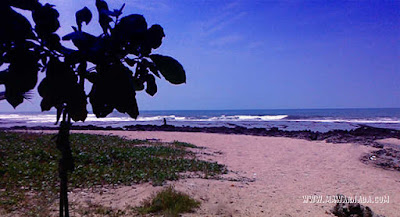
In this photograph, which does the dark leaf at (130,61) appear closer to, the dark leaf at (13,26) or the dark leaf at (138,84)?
the dark leaf at (138,84)

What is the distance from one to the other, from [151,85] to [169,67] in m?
0.28

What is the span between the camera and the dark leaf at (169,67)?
142cm

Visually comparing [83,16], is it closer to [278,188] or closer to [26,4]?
[26,4]

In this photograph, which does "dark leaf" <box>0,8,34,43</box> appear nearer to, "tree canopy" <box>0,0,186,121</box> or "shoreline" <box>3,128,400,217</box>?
"tree canopy" <box>0,0,186,121</box>

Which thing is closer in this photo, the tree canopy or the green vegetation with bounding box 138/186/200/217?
the tree canopy

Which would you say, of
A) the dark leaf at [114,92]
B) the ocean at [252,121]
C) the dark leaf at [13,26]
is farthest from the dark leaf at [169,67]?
the ocean at [252,121]

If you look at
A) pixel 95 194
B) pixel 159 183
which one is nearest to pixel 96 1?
pixel 95 194

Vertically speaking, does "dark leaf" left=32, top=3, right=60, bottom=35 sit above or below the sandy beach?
above

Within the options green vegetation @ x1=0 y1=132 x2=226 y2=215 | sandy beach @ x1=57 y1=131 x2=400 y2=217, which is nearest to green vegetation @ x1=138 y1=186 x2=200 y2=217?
sandy beach @ x1=57 y1=131 x2=400 y2=217

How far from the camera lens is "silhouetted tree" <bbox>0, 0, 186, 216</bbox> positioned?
1.23 metres

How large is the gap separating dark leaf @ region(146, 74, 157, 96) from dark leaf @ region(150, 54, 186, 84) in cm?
23

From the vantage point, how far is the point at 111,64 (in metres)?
1.36

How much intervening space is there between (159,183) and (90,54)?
5.05 m

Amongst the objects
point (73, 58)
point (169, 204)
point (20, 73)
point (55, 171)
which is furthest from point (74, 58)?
point (55, 171)
